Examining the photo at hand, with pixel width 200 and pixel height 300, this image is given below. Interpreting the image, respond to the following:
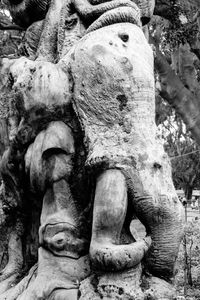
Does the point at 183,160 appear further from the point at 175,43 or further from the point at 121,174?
the point at 121,174

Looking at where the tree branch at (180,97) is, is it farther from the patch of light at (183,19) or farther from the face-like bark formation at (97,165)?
the face-like bark formation at (97,165)

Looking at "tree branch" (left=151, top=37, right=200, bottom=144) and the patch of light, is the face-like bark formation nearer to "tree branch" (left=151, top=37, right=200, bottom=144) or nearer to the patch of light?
the patch of light

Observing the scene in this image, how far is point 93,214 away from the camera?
2473 mm

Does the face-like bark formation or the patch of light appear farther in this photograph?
the patch of light

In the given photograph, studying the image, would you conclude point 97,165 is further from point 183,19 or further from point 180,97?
point 180,97

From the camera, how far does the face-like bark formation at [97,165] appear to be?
2385mm

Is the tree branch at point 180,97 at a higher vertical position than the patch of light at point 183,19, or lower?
lower

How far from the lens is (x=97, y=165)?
8.24 ft

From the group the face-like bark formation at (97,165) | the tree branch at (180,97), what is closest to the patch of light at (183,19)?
the tree branch at (180,97)

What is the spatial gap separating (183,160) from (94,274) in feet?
90.7

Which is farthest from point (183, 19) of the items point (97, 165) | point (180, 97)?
point (97, 165)

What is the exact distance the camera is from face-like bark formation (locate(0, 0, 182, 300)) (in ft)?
7.82

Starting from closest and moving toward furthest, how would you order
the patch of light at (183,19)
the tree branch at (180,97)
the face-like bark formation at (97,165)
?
the face-like bark formation at (97,165) → the patch of light at (183,19) → the tree branch at (180,97)

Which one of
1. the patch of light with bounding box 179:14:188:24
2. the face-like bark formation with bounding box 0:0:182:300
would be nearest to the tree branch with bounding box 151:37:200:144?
the patch of light with bounding box 179:14:188:24
